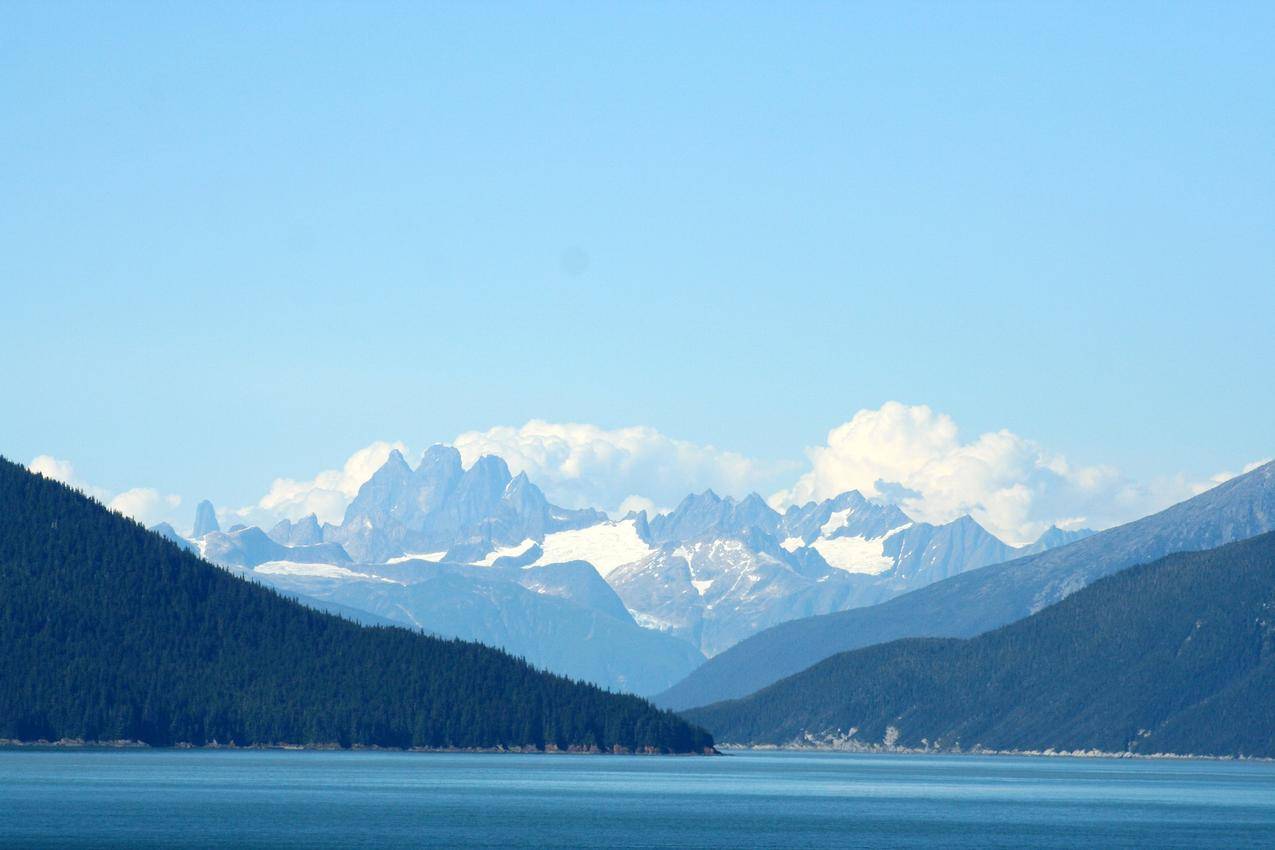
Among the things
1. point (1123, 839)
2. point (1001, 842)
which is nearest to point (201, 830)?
point (1001, 842)

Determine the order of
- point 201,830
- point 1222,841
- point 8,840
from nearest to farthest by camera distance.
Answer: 1. point 8,840
2. point 201,830
3. point 1222,841

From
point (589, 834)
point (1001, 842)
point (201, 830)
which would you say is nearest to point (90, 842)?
point (201, 830)

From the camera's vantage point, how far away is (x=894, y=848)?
176 metres

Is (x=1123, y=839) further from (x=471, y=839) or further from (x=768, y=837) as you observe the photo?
(x=471, y=839)

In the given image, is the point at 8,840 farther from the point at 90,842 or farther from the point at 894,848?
the point at 894,848

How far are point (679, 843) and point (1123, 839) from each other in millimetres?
44593

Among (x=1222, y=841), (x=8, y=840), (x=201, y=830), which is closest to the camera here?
(x=8, y=840)

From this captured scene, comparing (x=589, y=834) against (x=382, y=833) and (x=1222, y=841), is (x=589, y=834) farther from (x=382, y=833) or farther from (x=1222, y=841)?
(x=1222, y=841)

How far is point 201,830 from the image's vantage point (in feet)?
572

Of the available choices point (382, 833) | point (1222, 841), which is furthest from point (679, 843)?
point (1222, 841)

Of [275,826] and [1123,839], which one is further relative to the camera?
[1123,839]

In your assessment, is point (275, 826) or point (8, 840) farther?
point (275, 826)

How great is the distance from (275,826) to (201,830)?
779 cm

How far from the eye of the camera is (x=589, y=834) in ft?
600
